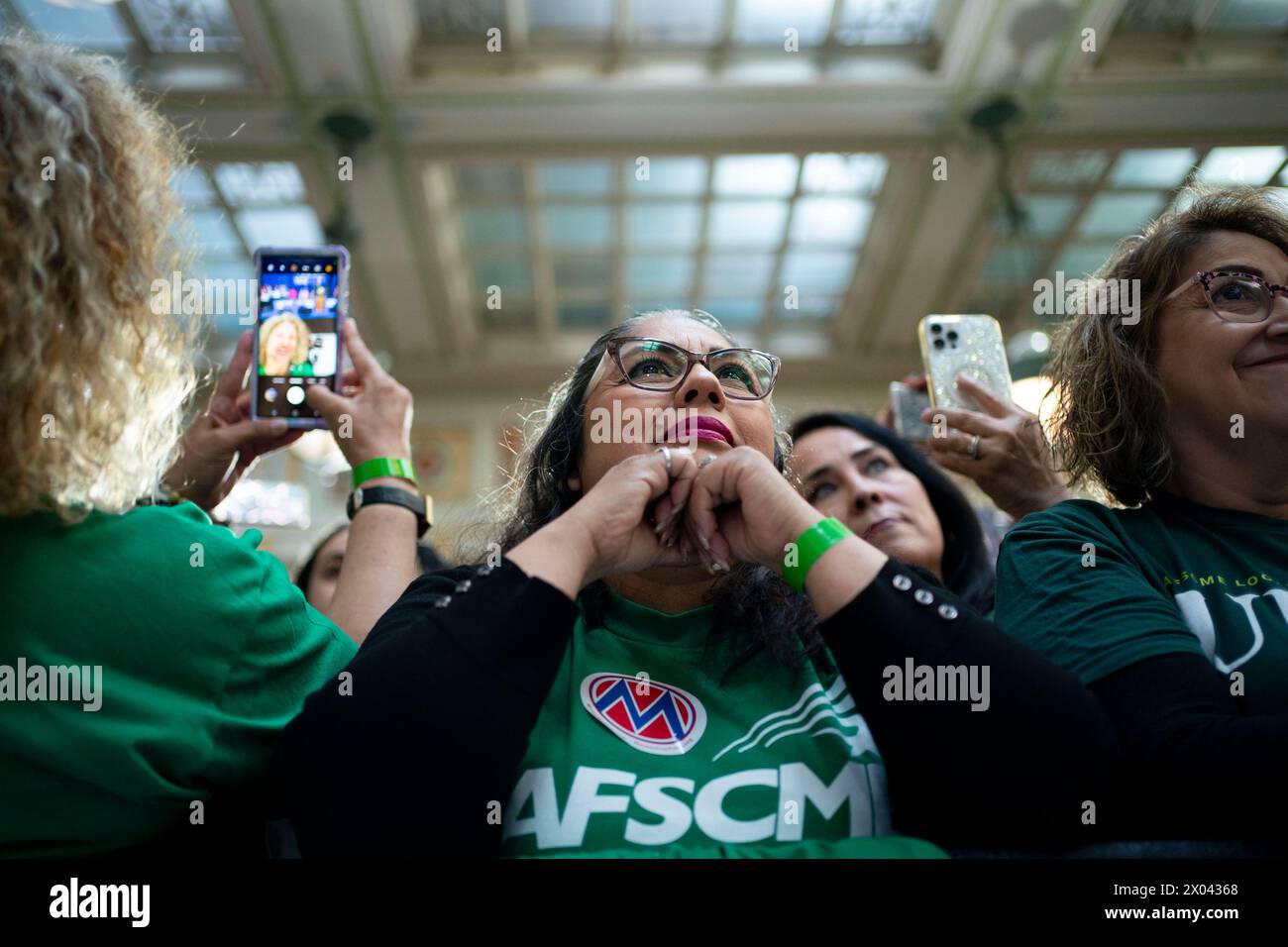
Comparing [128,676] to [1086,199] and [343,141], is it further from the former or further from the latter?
[1086,199]

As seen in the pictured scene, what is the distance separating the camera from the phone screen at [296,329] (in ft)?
5.44

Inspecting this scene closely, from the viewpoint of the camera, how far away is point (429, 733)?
3.22 feet

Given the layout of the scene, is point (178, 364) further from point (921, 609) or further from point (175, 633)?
point (921, 609)

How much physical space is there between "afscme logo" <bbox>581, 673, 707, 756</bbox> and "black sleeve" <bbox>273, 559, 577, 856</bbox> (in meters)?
0.13

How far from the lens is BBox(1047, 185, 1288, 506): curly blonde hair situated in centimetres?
146

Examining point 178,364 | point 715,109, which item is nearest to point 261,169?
point 715,109

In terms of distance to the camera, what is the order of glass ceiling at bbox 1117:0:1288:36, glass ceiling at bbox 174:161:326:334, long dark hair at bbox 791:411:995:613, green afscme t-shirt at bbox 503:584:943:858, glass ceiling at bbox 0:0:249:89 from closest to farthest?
green afscme t-shirt at bbox 503:584:943:858 < long dark hair at bbox 791:411:995:613 < glass ceiling at bbox 0:0:249:89 < glass ceiling at bbox 1117:0:1288:36 < glass ceiling at bbox 174:161:326:334

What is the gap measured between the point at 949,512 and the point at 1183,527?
108cm

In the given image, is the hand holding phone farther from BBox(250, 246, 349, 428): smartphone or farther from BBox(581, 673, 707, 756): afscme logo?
BBox(581, 673, 707, 756): afscme logo

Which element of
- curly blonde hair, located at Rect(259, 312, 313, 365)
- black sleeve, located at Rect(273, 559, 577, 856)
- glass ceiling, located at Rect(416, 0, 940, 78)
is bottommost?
black sleeve, located at Rect(273, 559, 577, 856)

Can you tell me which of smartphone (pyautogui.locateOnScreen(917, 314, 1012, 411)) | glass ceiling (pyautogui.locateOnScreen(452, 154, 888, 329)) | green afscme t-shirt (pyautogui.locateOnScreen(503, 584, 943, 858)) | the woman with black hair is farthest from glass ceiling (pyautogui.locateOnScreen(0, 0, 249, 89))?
green afscme t-shirt (pyautogui.locateOnScreen(503, 584, 943, 858))

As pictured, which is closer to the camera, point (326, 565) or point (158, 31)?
point (326, 565)

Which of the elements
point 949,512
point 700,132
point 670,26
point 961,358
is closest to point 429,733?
point 961,358

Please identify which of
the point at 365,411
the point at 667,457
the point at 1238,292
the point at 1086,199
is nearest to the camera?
the point at 667,457
